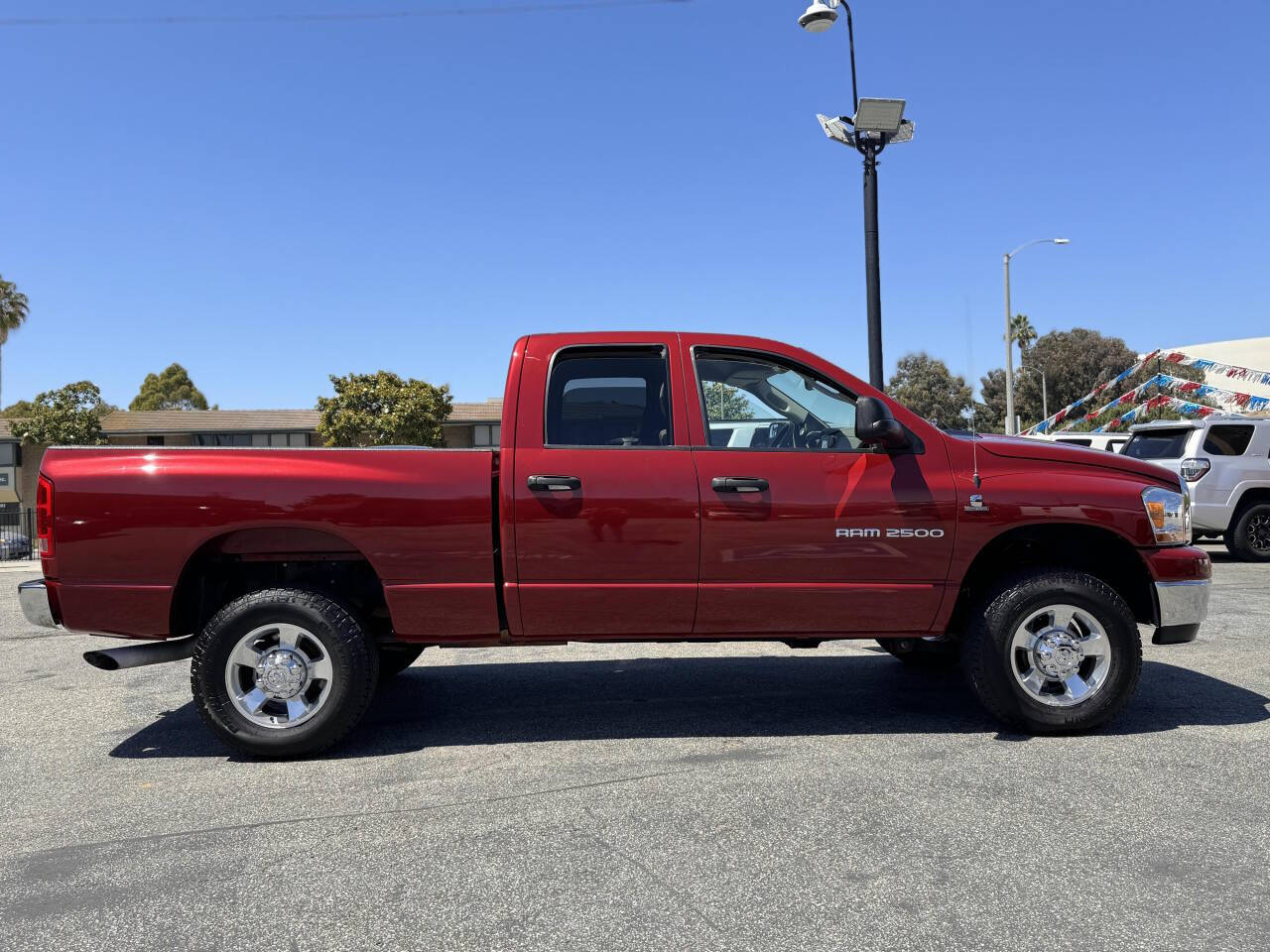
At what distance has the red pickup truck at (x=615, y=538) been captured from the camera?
4.52 metres

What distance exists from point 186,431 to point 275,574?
38424 millimetres

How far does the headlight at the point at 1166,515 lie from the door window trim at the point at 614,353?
7.56 ft

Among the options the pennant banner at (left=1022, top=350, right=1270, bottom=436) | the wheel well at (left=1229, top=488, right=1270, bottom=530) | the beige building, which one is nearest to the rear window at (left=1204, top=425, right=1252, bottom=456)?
the wheel well at (left=1229, top=488, right=1270, bottom=530)

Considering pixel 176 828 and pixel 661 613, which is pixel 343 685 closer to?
pixel 176 828

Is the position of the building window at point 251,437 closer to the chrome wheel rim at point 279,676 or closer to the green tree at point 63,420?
the green tree at point 63,420

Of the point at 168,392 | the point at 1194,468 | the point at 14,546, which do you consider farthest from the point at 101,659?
the point at 168,392

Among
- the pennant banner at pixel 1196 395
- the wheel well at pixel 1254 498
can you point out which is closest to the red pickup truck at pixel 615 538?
the wheel well at pixel 1254 498

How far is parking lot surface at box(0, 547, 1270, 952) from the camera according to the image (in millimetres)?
2869

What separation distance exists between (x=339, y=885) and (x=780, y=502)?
8.21 ft

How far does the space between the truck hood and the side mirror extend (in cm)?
54

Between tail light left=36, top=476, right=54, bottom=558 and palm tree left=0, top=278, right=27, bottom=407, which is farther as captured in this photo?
palm tree left=0, top=278, right=27, bottom=407

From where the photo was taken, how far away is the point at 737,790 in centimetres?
399

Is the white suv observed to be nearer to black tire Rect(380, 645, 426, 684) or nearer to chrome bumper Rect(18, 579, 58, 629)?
black tire Rect(380, 645, 426, 684)

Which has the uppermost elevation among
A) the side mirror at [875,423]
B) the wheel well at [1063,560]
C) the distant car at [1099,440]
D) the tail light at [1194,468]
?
the side mirror at [875,423]
